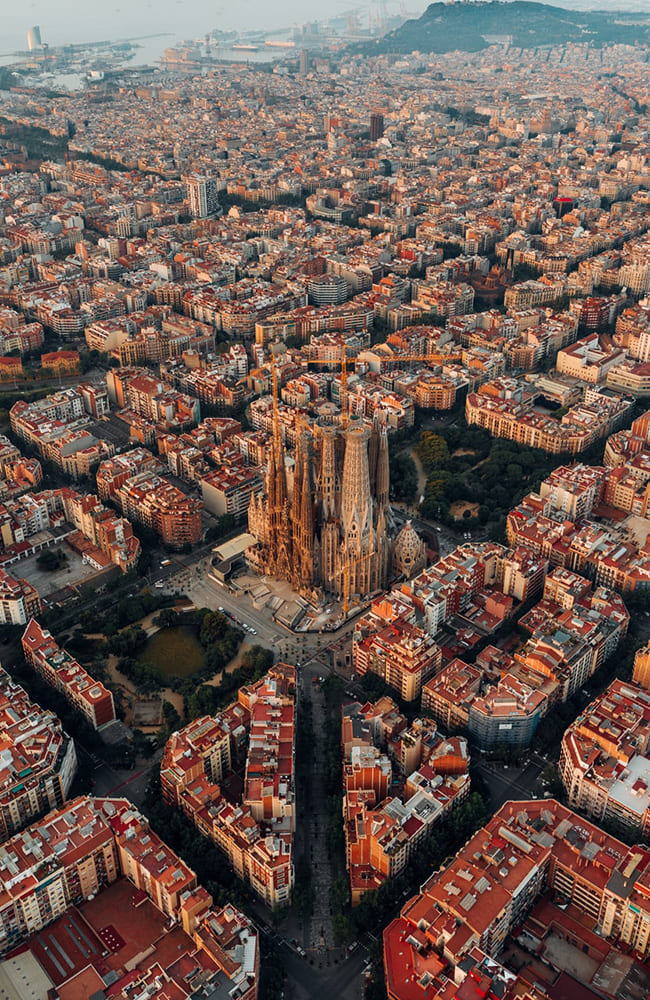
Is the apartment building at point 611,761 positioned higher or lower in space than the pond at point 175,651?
higher

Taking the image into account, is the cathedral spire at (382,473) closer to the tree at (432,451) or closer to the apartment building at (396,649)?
the apartment building at (396,649)

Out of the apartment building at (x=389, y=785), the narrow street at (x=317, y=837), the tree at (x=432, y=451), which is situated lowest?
the narrow street at (x=317, y=837)

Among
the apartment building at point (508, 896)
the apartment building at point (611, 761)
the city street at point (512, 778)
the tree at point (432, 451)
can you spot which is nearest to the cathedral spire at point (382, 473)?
the tree at point (432, 451)

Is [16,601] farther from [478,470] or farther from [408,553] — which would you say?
[478,470]

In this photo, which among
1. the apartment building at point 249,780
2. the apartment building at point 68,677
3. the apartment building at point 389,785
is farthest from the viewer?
the apartment building at point 68,677

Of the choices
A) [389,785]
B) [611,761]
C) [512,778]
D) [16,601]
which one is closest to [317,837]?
[389,785]

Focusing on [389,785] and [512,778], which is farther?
[512,778]

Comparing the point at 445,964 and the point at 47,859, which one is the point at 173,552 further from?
the point at 445,964
